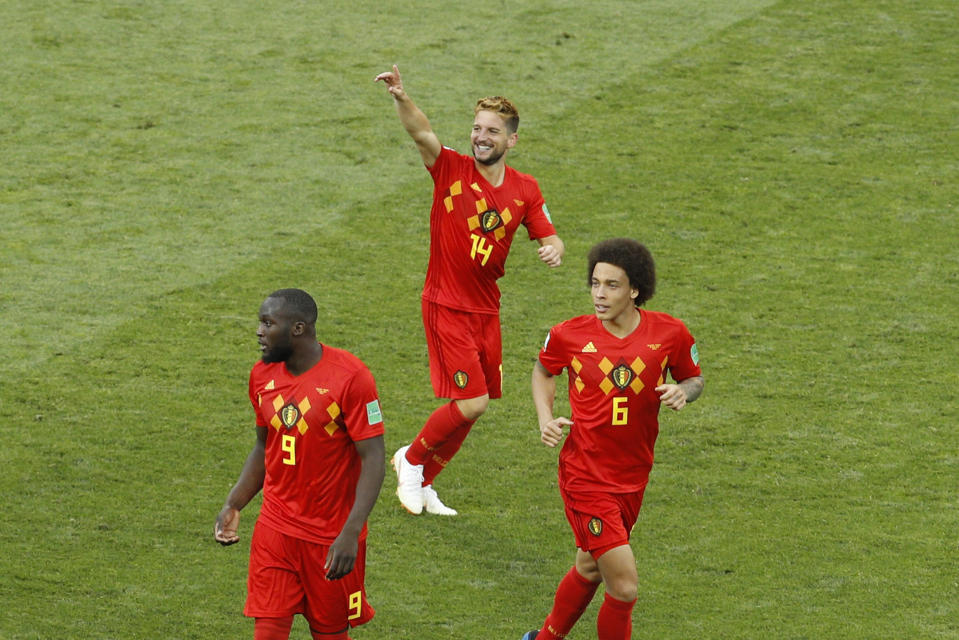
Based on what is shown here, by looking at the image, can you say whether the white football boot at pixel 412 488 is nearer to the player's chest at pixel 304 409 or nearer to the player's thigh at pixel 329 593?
the player's thigh at pixel 329 593

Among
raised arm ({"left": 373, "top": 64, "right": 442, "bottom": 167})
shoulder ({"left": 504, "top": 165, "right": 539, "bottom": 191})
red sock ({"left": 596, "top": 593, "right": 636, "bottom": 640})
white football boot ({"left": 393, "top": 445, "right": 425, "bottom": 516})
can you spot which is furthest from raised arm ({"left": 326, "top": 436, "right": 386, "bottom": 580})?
shoulder ({"left": 504, "top": 165, "right": 539, "bottom": 191})

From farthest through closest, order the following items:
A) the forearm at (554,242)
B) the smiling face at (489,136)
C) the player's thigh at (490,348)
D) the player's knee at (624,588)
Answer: the player's thigh at (490,348) → the smiling face at (489,136) → the forearm at (554,242) → the player's knee at (624,588)

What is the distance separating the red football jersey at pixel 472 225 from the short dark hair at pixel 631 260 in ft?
5.35

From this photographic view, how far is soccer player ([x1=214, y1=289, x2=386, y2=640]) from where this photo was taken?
6.04 meters

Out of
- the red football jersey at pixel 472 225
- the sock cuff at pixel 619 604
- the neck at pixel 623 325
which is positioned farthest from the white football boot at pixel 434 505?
the neck at pixel 623 325

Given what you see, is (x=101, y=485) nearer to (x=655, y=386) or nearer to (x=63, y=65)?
(x=655, y=386)

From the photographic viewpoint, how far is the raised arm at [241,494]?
20.5 feet

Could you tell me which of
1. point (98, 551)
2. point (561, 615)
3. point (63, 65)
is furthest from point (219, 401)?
point (63, 65)

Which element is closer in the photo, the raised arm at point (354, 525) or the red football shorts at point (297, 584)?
the raised arm at point (354, 525)

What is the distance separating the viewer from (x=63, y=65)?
15867 mm

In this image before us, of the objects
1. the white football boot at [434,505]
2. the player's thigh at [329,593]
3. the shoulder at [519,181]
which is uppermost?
the shoulder at [519,181]

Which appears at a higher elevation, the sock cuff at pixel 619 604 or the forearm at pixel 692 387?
the forearm at pixel 692 387

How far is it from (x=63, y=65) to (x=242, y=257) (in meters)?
4.95

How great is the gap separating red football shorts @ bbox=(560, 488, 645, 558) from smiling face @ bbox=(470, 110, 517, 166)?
2336 millimetres
